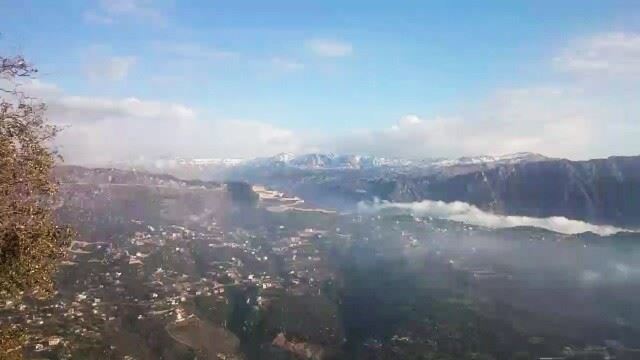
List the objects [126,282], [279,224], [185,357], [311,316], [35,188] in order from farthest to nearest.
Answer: [279,224] → [126,282] → [311,316] → [185,357] → [35,188]

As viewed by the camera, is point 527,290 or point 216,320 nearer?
point 216,320

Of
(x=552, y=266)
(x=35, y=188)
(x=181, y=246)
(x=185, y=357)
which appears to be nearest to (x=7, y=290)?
(x=35, y=188)

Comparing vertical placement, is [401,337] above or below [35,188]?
below

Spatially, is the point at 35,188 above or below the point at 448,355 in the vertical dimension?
above

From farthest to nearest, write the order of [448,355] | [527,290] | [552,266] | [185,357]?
[552,266]
[527,290]
[448,355]
[185,357]

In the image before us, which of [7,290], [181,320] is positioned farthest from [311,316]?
[7,290]

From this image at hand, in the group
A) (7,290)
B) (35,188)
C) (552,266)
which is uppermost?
(35,188)

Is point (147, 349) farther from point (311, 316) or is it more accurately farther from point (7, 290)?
point (7, 290)

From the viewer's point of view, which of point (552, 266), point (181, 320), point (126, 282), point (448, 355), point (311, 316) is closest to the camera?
point (448, 355)

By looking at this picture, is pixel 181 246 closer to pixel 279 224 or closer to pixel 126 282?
pixel 126 282
